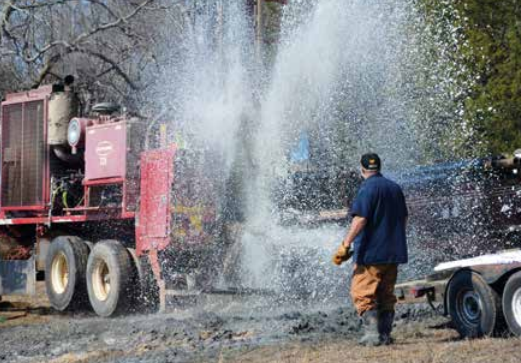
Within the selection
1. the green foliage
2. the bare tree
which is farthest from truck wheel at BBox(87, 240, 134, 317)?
the bare tree

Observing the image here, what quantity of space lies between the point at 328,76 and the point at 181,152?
3057mm

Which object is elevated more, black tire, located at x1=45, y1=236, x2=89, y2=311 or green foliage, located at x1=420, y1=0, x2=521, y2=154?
green foliage, located at x1=420, y1=0, x2=521, y2=154

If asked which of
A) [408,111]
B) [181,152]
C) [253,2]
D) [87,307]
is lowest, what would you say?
[87,307]

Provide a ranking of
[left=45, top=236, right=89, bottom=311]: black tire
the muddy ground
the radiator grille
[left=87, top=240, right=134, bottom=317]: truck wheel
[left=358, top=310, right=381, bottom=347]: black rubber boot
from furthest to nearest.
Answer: the radiator grille < [left=45, top=236, right=89, bottom=311]: black tire < [left=87, top=240, right=134, bottom=317]: truck wheel < [left=358, top=310, right=381, bottom=347]: black rubber boot < the muddy ground

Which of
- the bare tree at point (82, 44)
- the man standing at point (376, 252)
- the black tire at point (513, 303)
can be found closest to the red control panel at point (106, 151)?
the man standing at point (376, 252)

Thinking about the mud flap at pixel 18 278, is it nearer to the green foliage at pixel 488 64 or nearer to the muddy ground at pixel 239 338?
the muddy ground at pixel 239 338

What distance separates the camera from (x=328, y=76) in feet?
42.5

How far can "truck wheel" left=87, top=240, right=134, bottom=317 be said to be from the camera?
11.5m

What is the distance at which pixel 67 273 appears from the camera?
12.8m

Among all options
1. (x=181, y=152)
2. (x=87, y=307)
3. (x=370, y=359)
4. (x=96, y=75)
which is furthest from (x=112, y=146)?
(x=96, y=75)

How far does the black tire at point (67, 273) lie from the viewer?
12438mm

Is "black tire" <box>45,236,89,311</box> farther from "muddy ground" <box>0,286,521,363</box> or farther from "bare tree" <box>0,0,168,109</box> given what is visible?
"bare tree" <box>0,0,168,109</box>

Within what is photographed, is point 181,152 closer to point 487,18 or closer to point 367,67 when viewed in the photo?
point 367,67

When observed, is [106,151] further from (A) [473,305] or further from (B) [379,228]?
(A) [473,305]
